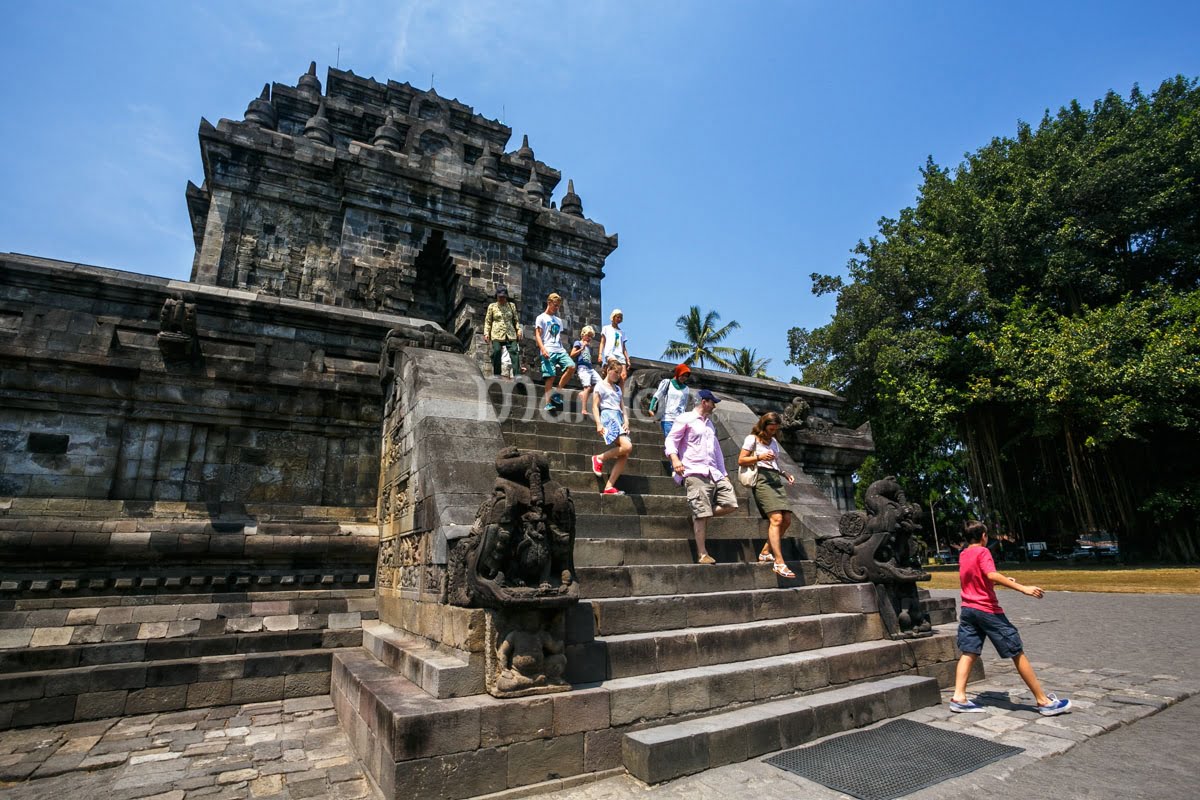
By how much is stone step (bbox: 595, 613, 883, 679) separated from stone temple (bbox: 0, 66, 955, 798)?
0.02 meters

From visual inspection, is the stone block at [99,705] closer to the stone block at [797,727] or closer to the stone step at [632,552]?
the stone step at [632,552]

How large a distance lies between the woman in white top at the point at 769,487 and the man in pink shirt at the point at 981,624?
4.99 feet

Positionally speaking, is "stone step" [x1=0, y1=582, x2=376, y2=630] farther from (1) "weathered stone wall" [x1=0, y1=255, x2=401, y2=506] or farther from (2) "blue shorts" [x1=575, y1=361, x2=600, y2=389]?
(2) "blue shorts" [x1=575, y1=361, x2=600, y2=389]

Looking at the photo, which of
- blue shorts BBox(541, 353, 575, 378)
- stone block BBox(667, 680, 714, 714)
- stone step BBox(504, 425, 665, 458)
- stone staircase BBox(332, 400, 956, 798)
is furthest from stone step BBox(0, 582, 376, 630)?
stone block BBox(667, 680, 714, 714)

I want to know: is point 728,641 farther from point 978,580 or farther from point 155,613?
point 155,613

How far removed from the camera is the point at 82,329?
6.82m

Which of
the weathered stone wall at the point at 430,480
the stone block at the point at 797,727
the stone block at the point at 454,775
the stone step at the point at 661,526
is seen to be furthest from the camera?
the stone step at the point at 661,526

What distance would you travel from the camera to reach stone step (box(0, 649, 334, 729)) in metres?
4.95

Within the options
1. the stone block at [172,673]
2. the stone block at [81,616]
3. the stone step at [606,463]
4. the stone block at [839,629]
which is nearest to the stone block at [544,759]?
the stone block at [839,629]

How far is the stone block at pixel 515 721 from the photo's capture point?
11.4 ft

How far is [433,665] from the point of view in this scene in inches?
149

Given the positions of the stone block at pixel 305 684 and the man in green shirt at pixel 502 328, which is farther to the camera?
the man in green shirt at pixel 502 328

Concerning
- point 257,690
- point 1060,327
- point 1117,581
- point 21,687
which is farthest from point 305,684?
point 1060,327

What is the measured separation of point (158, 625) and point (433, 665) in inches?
149
